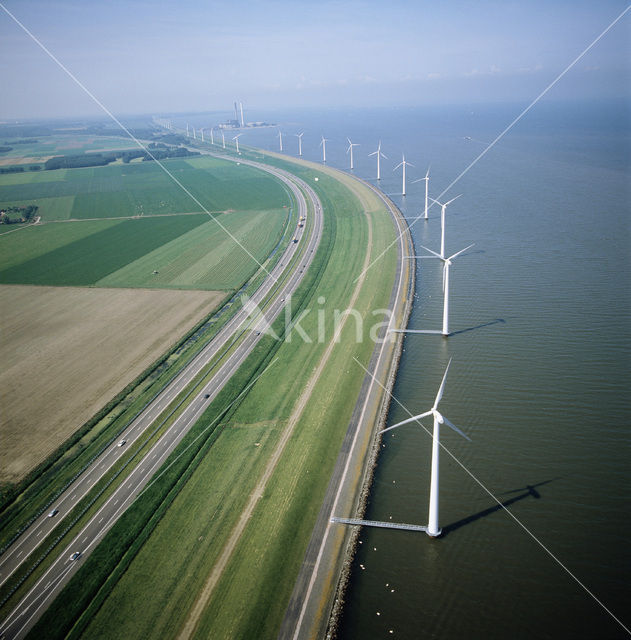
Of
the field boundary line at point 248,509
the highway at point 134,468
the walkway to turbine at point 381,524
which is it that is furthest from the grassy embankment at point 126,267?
the walkway to turbine at point 381,524

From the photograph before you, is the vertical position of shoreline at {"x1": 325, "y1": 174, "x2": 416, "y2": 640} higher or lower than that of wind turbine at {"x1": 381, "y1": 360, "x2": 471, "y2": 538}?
lower

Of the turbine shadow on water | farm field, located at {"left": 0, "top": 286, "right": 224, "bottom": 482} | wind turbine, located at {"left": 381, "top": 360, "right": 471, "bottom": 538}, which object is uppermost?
wind turbine, located at {"left": 381, "top": 360, "right": 471, "bottom": 538}

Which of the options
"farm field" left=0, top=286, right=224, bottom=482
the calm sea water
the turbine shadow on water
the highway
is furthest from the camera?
"farm field" left=0, top=286, right=224, bottom=482

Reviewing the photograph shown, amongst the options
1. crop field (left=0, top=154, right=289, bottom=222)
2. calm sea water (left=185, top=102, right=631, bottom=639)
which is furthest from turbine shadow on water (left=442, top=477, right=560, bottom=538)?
crop field (left=0, top=154, right=289, bottom=222)

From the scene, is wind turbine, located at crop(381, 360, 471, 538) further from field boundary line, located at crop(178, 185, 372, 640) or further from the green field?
the green field

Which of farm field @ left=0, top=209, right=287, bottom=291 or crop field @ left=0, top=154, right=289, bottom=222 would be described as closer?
farm field @ left=0, top=209, right=287, bottom=291

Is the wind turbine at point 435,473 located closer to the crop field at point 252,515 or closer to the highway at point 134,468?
the crop field at point 252,515

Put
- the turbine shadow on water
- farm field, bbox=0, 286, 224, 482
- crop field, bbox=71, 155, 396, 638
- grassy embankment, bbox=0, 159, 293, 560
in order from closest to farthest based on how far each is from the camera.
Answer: crop field, bbox=71, 155, 396, 638
the turbine shadow on water
grassy embankment, bbox=0, 159, 293, 560
farm field, bbox=0, 286, 224, 482

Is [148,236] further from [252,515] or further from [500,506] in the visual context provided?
[500,506]
